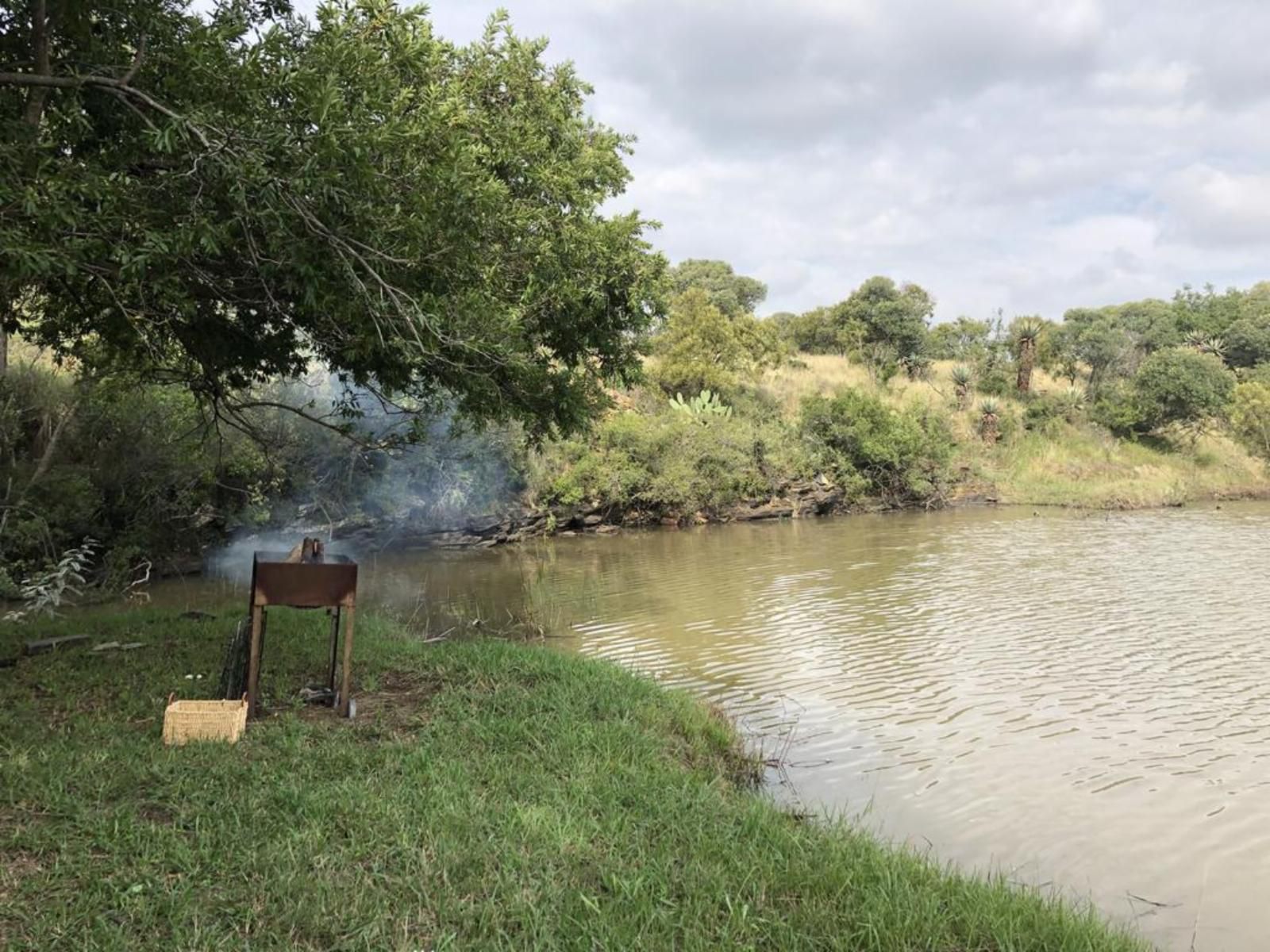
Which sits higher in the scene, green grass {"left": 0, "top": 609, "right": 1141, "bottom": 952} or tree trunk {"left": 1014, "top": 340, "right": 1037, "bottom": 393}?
tree trunk {"left": 1014, "top": 340, "right": 1037, "bottom": 393}

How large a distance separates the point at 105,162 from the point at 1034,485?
1270 inches

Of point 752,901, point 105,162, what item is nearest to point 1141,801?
point 752,901

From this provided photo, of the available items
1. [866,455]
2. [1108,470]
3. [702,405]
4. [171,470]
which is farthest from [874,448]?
[171,470]

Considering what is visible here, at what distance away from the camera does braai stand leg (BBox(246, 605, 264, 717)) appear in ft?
18.4

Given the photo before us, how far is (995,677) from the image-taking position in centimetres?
907

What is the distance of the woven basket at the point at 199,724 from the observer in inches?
199

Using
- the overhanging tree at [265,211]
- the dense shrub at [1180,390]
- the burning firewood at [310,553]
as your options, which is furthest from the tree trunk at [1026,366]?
the burning firewood at [310,553]

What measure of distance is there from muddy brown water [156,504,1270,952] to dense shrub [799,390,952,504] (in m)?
8.58

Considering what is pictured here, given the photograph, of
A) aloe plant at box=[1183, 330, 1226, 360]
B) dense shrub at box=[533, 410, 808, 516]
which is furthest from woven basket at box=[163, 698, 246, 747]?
aloe plant at box=[1183, 330, 1226, 360]

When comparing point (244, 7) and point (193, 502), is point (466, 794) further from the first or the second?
point (193, 502)

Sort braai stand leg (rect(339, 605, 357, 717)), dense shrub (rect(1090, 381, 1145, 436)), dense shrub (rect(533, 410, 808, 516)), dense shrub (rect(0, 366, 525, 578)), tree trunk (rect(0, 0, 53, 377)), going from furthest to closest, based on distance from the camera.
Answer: dense shrub (rect(1090, 381, 1145, 436)) < dense shrub (rect(533, 410, 808, 516)) < dense shrub (rect(0, 366, 525, 578)) < braai stand leg (rect(339, 605, 357, 717)) < tree trunk (rect(0, 0, 53, 377))

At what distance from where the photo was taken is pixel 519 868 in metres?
3.61

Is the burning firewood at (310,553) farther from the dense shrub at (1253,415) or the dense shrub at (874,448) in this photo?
the dense shrub at (1253,415)

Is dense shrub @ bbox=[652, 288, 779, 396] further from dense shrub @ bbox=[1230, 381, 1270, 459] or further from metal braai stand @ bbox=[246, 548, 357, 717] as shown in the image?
metal braai stand @ bbox=[246, 548, 357, 717]
